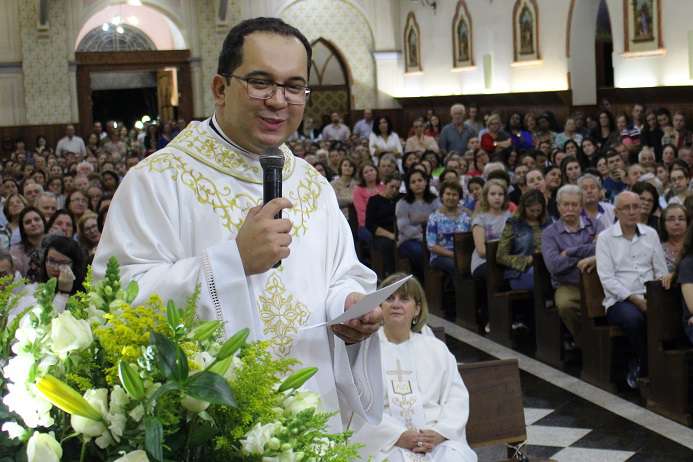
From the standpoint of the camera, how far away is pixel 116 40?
2677cm

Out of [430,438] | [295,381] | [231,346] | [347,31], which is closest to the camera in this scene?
[231,346]

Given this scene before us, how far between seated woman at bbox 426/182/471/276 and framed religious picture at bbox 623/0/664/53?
7844mm

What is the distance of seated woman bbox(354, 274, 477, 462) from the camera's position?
4977mm

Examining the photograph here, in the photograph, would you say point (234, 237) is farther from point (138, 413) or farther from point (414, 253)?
point (414, 253)

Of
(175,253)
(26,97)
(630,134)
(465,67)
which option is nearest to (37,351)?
(175,253)

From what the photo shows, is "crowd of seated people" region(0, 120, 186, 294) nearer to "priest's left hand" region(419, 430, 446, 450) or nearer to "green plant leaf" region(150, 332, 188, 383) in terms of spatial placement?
"green plant leaf" region(150, 332, 188, 383)

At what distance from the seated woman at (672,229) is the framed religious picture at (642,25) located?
983 centimetres

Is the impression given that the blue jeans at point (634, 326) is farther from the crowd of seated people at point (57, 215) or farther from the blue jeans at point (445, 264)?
the crowd of seated people at point (57, 215)

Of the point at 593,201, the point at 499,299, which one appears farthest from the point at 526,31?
the point at 499,299

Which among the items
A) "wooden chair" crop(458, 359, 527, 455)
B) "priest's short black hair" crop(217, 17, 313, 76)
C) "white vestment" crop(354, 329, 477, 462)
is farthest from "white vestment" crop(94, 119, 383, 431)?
"wooden chair" crop(458, 359, 527, 455)

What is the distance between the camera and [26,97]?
24.5 m

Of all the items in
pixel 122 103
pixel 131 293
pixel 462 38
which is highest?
pixel 462 38

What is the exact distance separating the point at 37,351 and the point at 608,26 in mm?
20024

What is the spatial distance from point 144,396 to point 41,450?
0.15 meters
